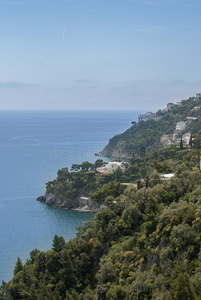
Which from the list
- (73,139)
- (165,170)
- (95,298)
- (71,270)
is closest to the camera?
(95,298)

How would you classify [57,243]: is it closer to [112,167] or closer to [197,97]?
[112,167]

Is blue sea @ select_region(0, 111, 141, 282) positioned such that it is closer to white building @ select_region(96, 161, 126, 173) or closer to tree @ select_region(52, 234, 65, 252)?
tree @ select_region(52, 234, 65, 252)

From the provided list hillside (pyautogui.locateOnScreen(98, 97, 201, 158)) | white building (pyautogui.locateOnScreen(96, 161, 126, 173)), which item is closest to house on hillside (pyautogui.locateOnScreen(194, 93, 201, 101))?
hillside (pyautogui.locateOnScreen(98, 97, 201, 158))

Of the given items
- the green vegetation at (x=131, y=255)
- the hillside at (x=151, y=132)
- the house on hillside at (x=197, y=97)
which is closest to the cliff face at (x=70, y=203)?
the green vegetation at (x=131, y=255)

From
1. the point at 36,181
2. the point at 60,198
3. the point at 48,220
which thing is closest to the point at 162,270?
the point at 48,220

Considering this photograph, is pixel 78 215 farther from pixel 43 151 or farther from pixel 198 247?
pixel 43 151

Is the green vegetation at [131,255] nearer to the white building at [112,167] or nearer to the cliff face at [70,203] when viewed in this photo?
the cliff face at [70,203]
